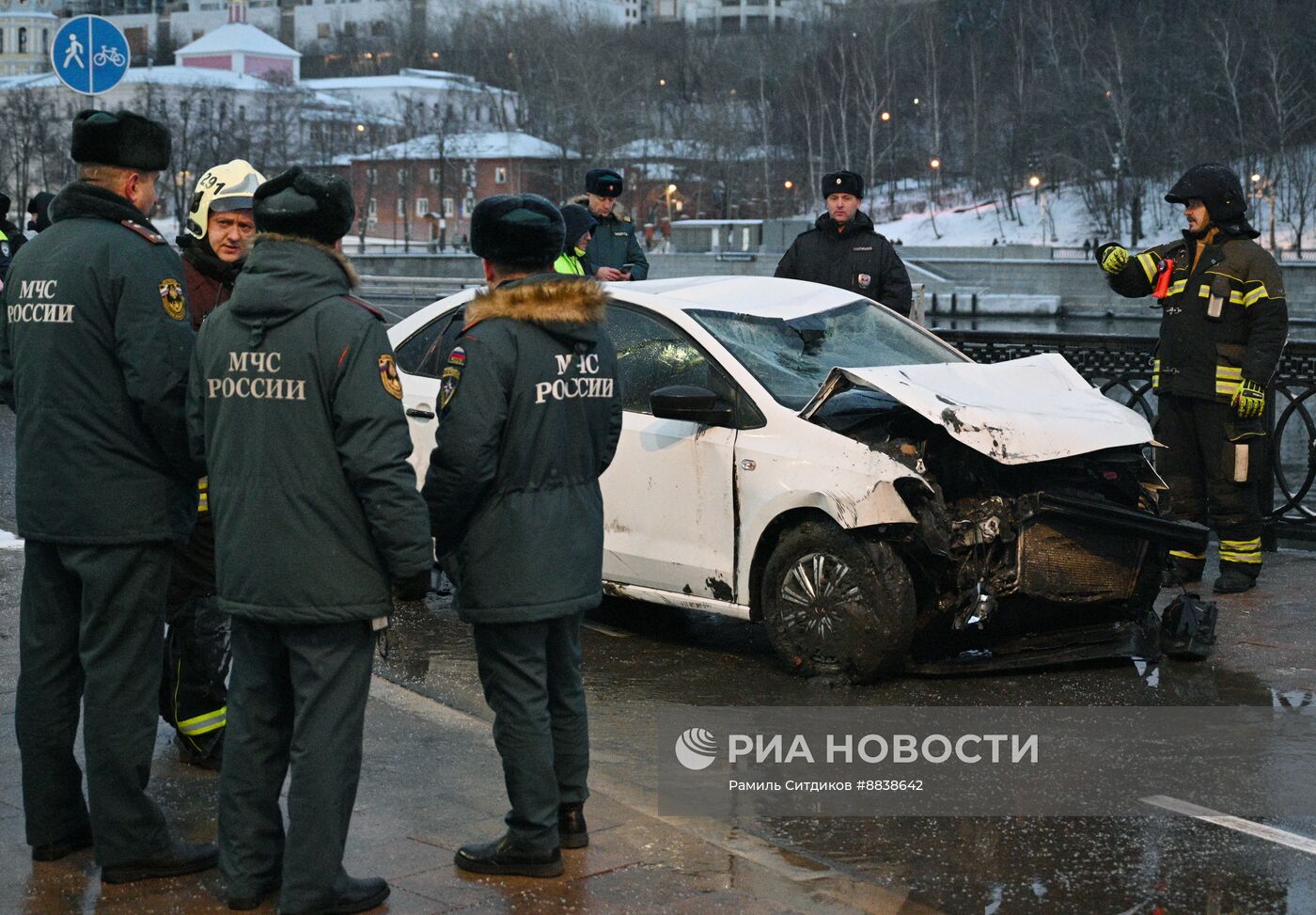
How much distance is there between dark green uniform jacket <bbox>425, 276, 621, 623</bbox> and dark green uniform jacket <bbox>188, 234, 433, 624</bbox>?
28 centimetres

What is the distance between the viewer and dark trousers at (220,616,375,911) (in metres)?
4.07

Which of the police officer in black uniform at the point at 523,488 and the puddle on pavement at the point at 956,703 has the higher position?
the police officer in black uniform at the point at 523,488

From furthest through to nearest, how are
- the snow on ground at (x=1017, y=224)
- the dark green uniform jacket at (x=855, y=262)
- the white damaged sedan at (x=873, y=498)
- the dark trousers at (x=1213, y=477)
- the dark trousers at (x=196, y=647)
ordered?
the snow on ground at (x=1017, y=224)
the dark green uniform jacket at (x=855, y=262)
the dark trousers at (x=1213, y=477)
the white damaged sedan at (x=873, y=498)
the dark trousers at (x=196, y=647)

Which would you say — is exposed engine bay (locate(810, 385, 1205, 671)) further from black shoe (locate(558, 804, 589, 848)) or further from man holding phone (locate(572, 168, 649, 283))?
man holding phone (locate(572, 168, 649, 283))

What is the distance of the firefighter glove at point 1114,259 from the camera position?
28.7 feet

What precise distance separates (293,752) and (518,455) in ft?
2.95

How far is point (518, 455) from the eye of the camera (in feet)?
14.4

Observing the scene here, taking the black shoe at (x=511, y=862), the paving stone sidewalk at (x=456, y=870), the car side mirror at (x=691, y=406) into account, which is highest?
the car side mirror at (x=691, y=406)

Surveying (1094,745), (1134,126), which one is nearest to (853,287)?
(1094,745)

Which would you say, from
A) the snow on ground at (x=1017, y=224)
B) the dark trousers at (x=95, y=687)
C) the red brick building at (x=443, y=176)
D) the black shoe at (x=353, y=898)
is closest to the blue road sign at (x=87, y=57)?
the dark trousers at (x=95, y=687)

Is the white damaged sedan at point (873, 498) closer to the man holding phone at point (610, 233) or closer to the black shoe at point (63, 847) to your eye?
the black shoe at point (63, 847)

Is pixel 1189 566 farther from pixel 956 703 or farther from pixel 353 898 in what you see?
pixel 353 898

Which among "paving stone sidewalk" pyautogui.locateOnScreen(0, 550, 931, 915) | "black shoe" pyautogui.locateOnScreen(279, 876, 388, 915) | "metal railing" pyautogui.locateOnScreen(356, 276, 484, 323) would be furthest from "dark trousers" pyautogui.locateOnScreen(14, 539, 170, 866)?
"metal railing" pyautogui.locateOnScreen(356, 276, 484, 323)

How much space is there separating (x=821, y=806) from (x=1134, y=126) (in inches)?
3212
